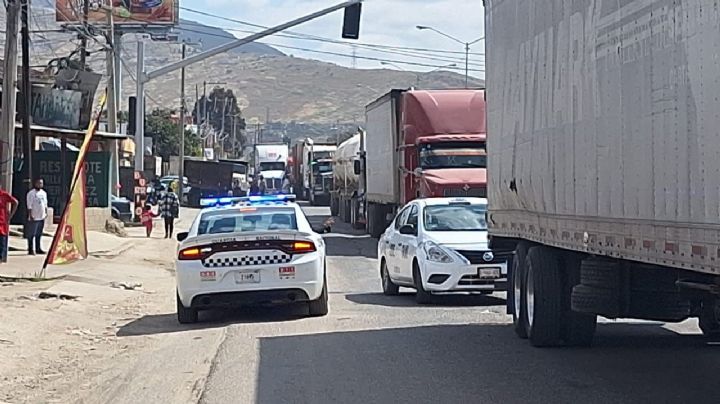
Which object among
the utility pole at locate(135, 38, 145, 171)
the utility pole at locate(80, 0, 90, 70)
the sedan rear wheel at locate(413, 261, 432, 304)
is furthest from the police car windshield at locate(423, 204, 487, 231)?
the utility pole at locate(80, 0, 90, 70)

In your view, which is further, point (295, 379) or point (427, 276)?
point (427, 276)

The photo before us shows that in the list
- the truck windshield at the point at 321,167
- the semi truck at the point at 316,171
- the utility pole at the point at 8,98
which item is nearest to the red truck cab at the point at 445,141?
the utility pole at the point at 8,98

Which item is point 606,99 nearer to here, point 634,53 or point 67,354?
point 634,53

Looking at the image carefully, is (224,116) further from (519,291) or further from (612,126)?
(612,126)

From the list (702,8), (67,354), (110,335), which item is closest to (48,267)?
(110,335)

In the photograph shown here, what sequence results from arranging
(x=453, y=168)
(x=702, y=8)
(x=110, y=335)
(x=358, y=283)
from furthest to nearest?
(x=453, y=168), (x=358, y=283), (x=110, y=335), (x=702, y=8)

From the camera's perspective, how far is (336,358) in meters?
12.5

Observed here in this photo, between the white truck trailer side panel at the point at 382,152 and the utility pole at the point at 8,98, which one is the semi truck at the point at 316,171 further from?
the utility pole at the point at 8,98

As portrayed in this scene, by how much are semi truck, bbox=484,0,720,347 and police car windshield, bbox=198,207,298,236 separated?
9.48 ft

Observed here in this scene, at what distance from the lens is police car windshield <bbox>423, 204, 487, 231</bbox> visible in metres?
18.7

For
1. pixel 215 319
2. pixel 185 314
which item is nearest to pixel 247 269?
pixel 185 314

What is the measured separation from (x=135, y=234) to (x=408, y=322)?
25045 mm

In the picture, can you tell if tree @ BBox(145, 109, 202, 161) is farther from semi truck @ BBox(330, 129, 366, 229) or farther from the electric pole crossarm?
the electric pole crossarm

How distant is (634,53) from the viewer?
9.10 meters
